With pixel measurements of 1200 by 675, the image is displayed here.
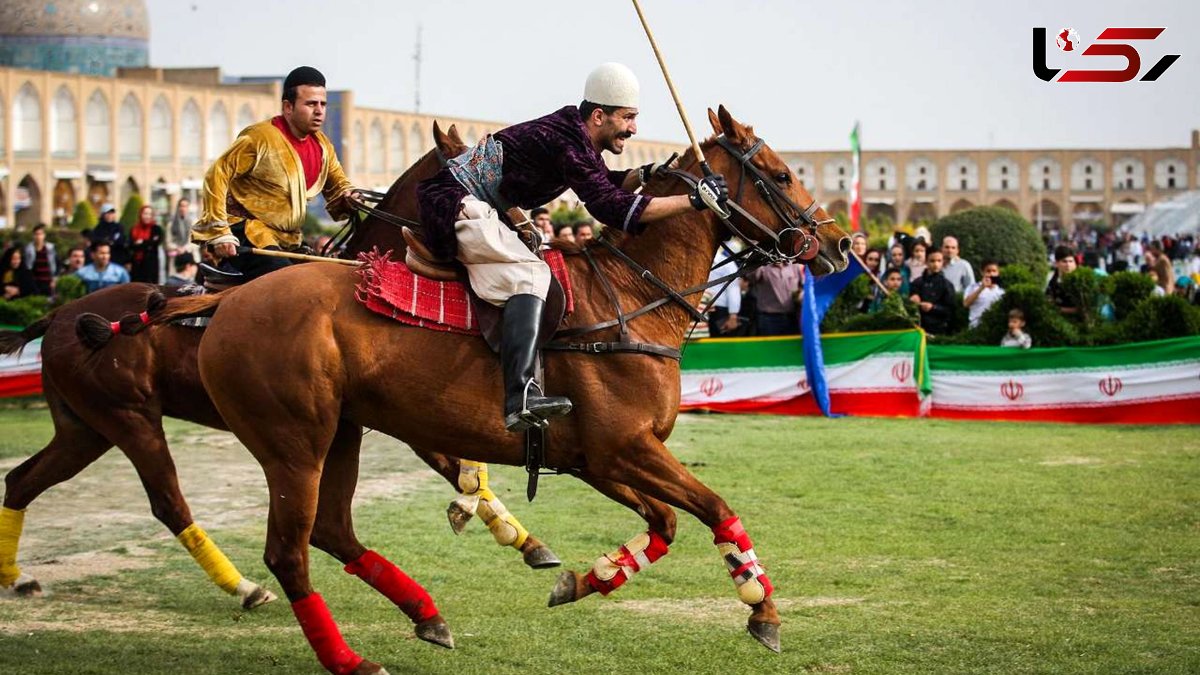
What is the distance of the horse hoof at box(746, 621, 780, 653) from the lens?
7.15 metres

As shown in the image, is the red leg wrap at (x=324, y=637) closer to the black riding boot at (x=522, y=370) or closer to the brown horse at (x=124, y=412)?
the black riding boot at (x=522, y=370)

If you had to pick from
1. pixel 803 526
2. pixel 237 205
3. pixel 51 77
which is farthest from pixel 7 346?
pixel 51 77

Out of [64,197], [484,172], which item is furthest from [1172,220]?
[484,172]

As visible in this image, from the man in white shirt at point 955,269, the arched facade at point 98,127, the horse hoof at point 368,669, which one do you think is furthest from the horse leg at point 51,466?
the arched facade at point 98,127

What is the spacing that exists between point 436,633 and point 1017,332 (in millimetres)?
12082

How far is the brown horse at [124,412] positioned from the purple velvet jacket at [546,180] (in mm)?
2256

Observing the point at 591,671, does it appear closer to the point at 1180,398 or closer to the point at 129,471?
the point at 129,471

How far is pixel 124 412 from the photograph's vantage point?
909 cm

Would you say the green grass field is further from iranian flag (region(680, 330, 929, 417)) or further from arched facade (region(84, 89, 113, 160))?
arched facade (region(84, 89, 113, 160))

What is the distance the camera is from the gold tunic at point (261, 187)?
9289 millimetres

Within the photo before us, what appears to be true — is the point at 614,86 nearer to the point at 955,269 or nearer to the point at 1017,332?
the point at 1017,332

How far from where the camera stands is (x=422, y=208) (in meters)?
7.70

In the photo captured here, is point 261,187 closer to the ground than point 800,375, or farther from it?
farther from it

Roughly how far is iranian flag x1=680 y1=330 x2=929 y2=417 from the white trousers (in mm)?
11647
